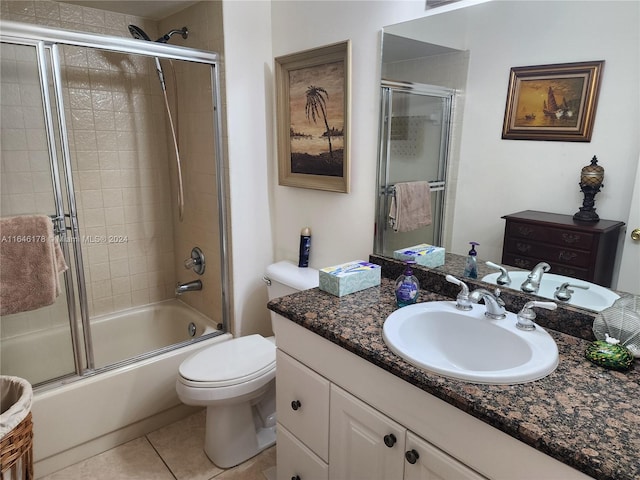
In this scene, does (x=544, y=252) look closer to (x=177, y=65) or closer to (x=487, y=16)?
(x=487, y=16)

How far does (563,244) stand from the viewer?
1272 mm

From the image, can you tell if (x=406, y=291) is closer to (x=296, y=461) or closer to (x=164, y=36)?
(x=296, y=461)

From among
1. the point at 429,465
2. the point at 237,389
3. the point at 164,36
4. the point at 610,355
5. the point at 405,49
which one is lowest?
the point at 237,389

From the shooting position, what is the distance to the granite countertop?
79cm

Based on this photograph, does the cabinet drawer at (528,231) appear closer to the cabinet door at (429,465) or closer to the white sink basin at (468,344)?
the white sink basin at (468,344)

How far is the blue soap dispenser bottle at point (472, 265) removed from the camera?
4.97 ft

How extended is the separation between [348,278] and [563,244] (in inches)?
27.1

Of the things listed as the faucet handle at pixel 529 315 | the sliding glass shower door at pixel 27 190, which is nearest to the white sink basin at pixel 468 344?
the faucet handle at pixel 529 315

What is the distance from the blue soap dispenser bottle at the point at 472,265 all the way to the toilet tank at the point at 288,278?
2.26ft

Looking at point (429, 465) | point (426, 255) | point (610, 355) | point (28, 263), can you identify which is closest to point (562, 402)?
point (610, 355)

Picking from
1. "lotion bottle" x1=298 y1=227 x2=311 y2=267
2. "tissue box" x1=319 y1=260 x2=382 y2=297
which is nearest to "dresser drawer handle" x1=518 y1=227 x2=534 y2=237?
"tissue box" x1=319 y1=260 x2=382 y2=297

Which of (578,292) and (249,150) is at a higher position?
(249,150)

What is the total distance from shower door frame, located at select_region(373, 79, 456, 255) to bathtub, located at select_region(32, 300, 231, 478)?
3.77 ft

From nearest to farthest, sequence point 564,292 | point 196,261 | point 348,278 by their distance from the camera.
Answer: point 564,292
point 348,278
point 196,261
